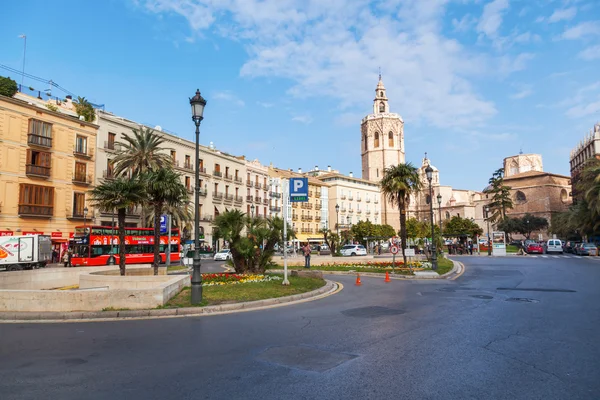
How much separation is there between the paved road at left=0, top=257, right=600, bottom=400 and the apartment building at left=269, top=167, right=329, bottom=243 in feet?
231

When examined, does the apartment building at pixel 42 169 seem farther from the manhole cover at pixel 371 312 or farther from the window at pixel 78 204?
the manhole cover at pixel 371 312

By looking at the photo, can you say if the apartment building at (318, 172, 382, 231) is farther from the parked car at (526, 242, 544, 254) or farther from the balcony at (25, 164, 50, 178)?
the balcony at (25, 164, 50, 178)

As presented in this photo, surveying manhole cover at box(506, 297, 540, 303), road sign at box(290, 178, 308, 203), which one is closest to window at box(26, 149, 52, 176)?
road sign at box(290, 178, 308, 203)

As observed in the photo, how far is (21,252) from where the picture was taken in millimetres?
28625

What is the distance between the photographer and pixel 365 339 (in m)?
7.52

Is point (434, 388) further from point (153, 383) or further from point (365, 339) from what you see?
point (153, 383)

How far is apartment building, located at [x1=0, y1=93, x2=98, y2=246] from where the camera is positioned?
119 feet

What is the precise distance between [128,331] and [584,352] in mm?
8301

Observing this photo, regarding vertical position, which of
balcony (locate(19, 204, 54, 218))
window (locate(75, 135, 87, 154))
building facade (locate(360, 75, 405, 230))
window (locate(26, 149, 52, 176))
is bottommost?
balcony (locate(19, 204, 54, 218))

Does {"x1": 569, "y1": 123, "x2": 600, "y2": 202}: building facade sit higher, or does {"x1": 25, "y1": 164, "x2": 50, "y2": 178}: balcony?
{"x1": 569, "y1": 123, "x2": 600, "y2": 202}: building facade

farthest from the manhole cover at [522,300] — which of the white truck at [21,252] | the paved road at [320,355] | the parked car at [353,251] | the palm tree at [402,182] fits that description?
the parked car at [353,251]

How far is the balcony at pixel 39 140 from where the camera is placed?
124ft

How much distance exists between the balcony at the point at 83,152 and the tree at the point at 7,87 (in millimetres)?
7226

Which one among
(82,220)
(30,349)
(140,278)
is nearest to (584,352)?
(30,349)
